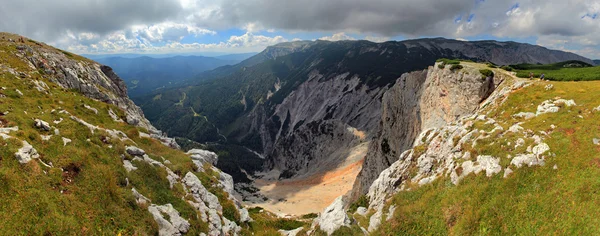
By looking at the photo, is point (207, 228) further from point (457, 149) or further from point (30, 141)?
point (457, 149)

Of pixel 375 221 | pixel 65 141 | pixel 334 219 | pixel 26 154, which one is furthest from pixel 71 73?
pixel 375 221

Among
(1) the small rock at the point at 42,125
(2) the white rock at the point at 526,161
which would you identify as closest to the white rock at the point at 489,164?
(2) the white rock at the point at 526,161

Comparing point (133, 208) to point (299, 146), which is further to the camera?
point (299, 146)

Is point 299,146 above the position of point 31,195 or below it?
below

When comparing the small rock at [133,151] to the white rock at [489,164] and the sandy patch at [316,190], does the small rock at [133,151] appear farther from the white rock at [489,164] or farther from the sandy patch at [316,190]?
the sandy patch at [316,190]

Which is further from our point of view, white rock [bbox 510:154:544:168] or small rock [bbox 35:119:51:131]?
small rock [bbox 35:119:51:131]

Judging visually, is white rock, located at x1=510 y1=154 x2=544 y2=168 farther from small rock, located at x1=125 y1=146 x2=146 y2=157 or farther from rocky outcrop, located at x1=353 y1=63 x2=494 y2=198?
small rock, located at x1=125 y1=146 x2=146 y2=157

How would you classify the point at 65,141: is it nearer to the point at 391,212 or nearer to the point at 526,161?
the point at 391,212

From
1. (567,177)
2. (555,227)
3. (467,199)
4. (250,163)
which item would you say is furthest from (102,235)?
(250,163)

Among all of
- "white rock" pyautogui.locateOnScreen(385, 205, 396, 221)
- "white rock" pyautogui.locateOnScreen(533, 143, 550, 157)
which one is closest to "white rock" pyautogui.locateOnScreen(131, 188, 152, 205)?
"white rock" pyautogui.locateOnScreen(385, 205, 396, 221)
